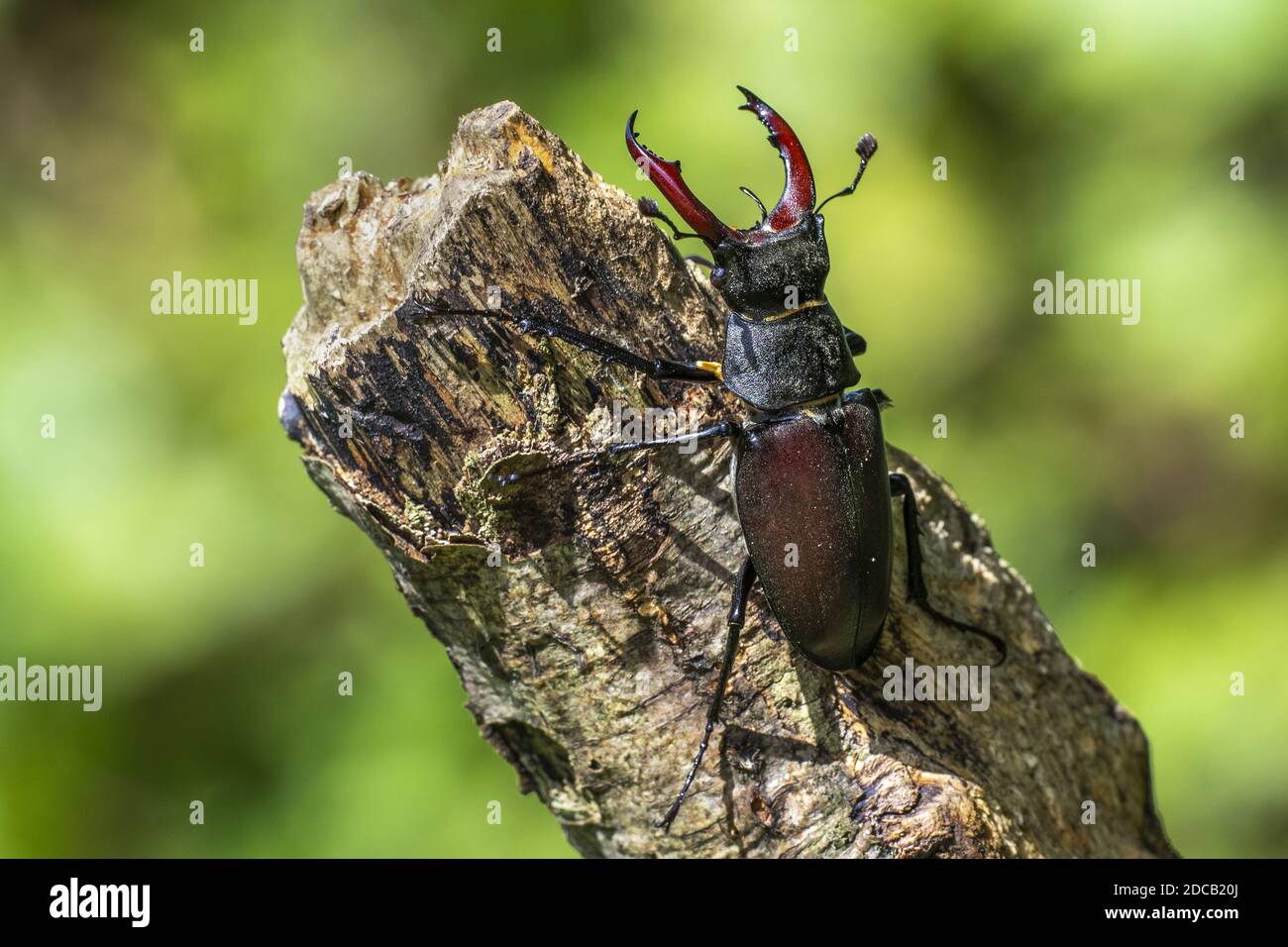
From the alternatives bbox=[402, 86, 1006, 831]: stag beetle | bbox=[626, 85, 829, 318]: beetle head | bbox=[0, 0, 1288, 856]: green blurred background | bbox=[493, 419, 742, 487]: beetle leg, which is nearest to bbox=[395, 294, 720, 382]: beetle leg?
bbox=[402, 86, 1006, 831]: stag beetle

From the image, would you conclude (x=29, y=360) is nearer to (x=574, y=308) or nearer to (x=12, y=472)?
(x=12, y=472)

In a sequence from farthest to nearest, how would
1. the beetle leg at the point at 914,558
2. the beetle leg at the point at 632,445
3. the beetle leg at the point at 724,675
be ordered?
the beetle leg at the point at 914,558, the beetle leg at the point at 724,675, the beetle leg at the point at 632,445

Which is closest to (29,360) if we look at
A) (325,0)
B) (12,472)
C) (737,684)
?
(12,472)

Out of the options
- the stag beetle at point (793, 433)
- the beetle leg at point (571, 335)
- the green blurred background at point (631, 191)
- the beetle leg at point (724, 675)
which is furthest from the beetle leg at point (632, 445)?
the green blurred background at point (631, 191)

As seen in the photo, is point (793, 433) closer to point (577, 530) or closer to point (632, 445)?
point (632, 445)

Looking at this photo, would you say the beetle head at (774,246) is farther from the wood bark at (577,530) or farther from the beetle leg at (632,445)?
the beetle leg at (632,445)

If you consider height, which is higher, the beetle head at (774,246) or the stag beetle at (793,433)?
the beetle head at (774,246)
